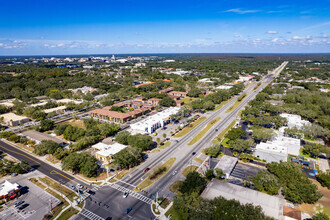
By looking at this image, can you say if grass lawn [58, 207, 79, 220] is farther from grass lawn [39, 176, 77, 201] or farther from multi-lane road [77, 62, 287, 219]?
grass lawn [39, 176, 77, 201]

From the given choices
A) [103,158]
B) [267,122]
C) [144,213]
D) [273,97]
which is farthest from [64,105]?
[273,97]

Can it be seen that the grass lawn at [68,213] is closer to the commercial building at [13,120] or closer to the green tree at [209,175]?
the green tree at [209,175]

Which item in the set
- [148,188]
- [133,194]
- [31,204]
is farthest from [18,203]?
[148,188]

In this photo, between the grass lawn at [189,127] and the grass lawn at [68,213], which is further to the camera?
the grass lawn at [189,127]

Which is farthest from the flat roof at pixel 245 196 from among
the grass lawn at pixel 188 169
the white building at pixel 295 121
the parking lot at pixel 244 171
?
the white building at pixel 295 121

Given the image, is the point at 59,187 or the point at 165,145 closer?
the point at 59,187

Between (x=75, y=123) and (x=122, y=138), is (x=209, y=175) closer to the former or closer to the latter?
(x=122, y=138)


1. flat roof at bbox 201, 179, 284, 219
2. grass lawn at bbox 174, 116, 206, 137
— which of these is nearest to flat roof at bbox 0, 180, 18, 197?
flat roof at bbox 201, 179, 284, 219
